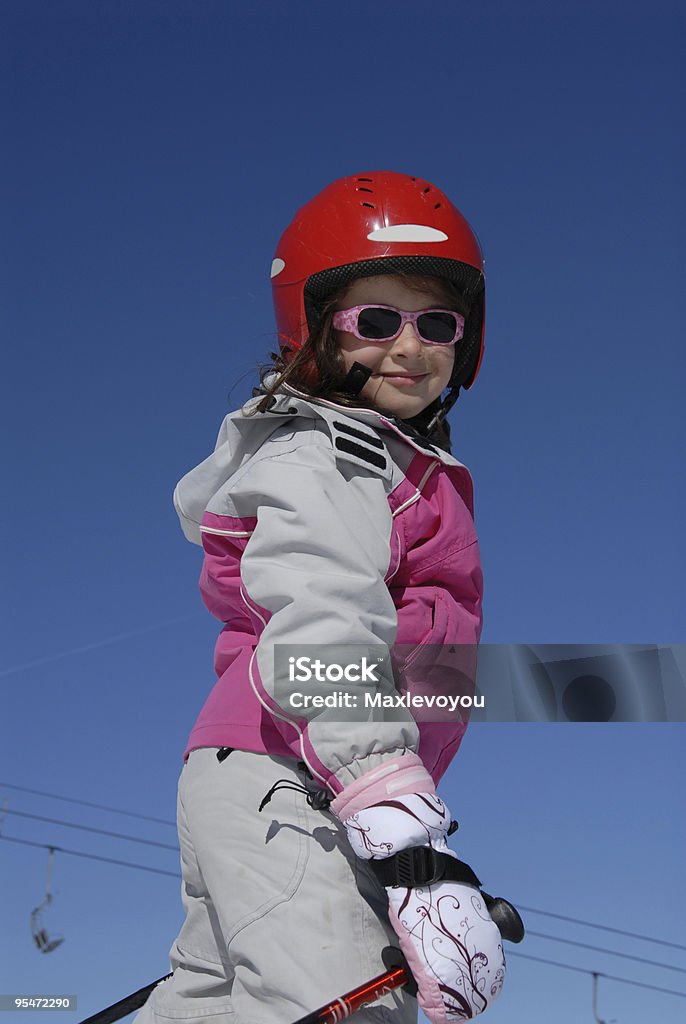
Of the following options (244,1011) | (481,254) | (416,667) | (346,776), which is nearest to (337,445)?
(416,667)

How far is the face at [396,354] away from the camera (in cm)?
312

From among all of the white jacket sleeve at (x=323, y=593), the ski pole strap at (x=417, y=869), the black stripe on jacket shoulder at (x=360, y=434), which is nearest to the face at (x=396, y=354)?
the black stripe on jacket shoulder at (x=360, y=434)

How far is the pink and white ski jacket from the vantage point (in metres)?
2.40

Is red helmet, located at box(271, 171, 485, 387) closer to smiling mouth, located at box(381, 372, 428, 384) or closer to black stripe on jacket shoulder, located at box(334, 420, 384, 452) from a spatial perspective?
smiling mouth, located at box(381, 372, 428, 384)

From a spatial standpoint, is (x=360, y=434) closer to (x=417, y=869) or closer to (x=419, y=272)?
(x=419, y=272)

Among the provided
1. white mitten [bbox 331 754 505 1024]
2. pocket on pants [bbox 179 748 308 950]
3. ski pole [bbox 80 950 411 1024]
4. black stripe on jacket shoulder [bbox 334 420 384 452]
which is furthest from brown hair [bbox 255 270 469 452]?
ski pole [bbox 80 950 411 1024]

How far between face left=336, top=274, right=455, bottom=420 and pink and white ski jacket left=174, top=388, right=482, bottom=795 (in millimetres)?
232

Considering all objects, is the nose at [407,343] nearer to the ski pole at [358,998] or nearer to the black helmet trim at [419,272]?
the black helmet trim at [419,272]

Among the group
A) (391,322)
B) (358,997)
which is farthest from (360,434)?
(358,997)

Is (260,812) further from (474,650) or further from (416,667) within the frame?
(474,650)

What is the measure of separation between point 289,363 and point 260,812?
1245mm

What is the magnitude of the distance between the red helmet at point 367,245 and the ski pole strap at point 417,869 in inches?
59.7

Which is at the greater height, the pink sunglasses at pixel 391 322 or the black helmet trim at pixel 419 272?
the black helmet trim at pixel 419 272

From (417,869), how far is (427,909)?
0.26 ft
